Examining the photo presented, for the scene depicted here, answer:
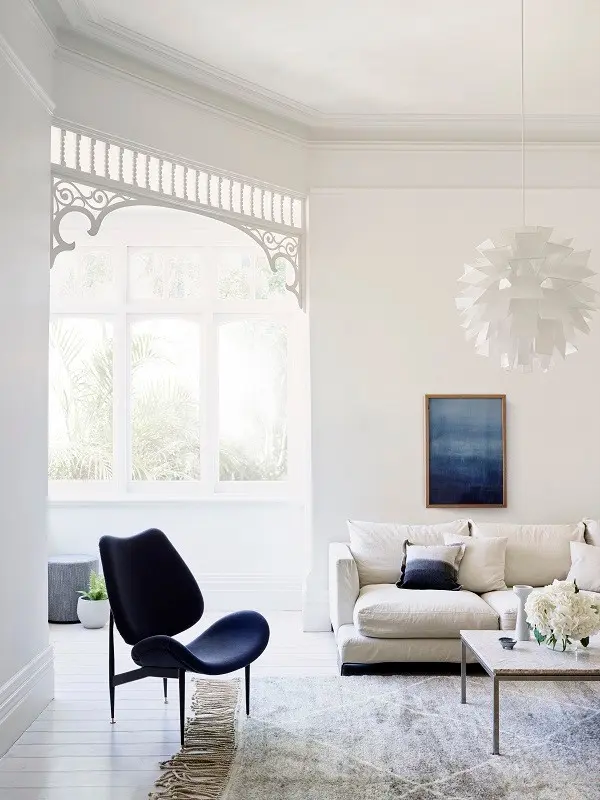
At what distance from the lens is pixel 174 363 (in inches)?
266

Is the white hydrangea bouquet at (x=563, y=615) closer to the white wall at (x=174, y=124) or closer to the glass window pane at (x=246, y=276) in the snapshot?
the white wall at (x=174, y=124)

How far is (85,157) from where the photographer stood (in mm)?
4648

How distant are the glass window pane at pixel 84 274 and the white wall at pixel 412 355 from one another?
1868 mm

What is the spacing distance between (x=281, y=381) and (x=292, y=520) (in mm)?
1127

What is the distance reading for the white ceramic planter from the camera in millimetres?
5824

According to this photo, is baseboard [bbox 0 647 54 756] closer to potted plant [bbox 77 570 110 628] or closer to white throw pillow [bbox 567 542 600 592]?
potted plant [bbox 77 570 110 628]

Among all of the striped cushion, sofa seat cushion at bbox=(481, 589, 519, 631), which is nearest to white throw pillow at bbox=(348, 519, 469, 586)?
the striped cushion

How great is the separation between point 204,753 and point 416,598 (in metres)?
1.67

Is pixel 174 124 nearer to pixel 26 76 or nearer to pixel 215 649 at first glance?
pixel 26 76

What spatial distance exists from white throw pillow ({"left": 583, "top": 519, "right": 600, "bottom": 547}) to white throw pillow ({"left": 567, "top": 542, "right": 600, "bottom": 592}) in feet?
0.47

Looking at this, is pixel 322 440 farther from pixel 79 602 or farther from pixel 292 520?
pixel 79 602

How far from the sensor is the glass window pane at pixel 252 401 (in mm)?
6758

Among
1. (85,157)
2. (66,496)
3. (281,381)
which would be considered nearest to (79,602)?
(66,496)

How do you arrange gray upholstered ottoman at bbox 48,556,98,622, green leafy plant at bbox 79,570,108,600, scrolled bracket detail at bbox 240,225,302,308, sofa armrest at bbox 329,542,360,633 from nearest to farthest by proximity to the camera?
sofa armrest at bbox 329,542,360,633, scrolled bracket detail at bbox 240,225,302,308, green leafy plant at bbox 79,570,108,600, gray upholstered ottoman at bbox 48,556,98,622
